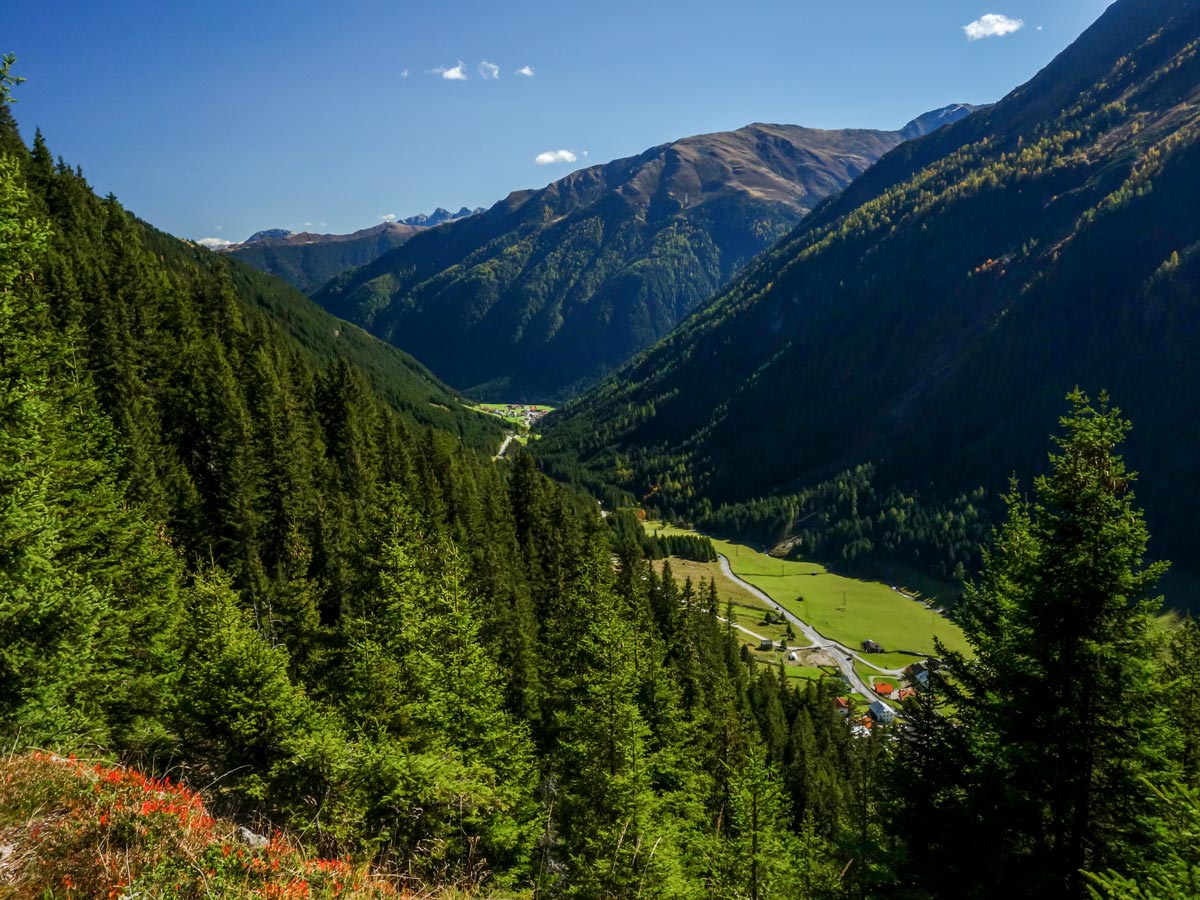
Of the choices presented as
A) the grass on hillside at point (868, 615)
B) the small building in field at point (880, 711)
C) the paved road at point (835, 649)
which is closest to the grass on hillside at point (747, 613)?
the paved road at point (835, 649)

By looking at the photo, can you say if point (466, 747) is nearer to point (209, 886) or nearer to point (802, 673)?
point (209, 886)

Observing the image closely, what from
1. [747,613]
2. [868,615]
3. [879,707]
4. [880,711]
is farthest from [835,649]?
[880,711]

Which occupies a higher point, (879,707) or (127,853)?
(127,853)

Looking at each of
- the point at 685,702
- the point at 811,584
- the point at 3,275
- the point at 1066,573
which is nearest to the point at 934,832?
the point at 1066,573

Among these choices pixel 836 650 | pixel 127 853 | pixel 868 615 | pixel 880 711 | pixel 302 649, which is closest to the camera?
pixel 127 853

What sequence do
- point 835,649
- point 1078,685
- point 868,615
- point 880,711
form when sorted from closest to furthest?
point 1078,685 → point 880,711 → point 835,649 → point 868,615

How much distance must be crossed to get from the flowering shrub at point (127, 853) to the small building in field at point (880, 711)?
115 meters

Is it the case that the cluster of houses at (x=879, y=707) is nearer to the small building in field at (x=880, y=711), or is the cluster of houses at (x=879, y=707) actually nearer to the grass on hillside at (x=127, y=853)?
the small building in field at (x=880, y=711)

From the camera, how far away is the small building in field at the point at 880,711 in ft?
360

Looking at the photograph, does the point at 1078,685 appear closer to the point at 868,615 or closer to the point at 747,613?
the point at 747,613

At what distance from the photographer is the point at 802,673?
132 metres

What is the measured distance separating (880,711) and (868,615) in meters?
58.4

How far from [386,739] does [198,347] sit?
166ft

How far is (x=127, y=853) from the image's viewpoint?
8.55 m
